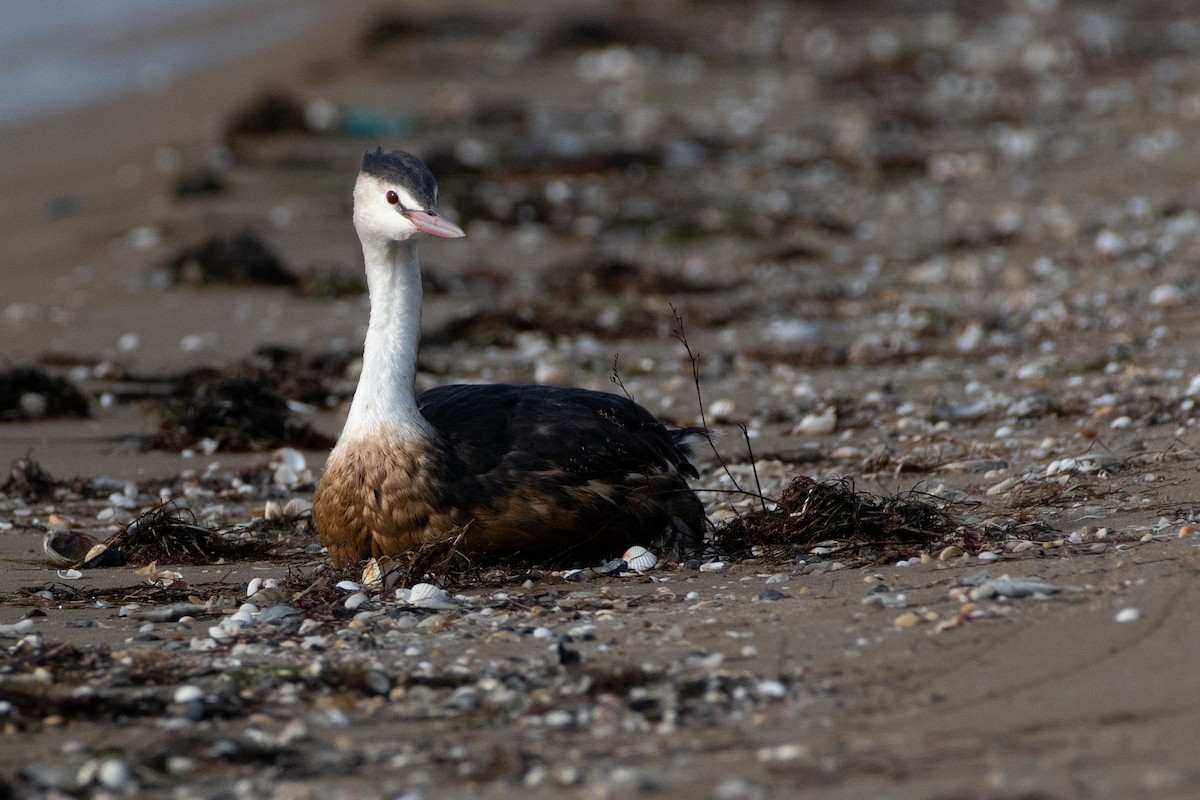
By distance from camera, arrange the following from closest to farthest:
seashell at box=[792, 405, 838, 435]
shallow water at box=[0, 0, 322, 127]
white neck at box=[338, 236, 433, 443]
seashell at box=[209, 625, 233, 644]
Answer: seashell at box=[209, 625, 233, 644] < white neck at box=[338, 236, 433, 443] < seashell at box=[792, 405, 838, 435] < shallow water at box=[0, 0, 322, 127]

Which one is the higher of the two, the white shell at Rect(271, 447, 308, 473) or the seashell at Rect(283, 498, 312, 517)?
the white shell at Rect(271, 447, 308, 473)

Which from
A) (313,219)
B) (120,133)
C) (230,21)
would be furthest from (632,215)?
(230,21)

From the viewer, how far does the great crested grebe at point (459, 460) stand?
574 centimetres

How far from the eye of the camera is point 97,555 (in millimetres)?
6215

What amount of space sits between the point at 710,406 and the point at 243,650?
Answer: 4.42m

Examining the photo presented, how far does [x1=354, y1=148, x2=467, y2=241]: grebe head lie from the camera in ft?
19.7

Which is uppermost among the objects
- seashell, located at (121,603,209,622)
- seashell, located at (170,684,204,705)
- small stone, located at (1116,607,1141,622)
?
small stone, located at (1116,607,1141,622)

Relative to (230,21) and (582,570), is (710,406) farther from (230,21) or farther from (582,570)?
(230,21)

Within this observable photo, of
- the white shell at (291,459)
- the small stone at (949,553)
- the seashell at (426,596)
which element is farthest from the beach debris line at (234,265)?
the small stone at (949,553)

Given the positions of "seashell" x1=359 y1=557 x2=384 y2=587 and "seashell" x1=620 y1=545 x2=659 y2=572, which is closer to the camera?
"seashell" x1=359 y1=557 x2=384 y2=587

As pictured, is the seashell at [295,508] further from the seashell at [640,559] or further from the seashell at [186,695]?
the seashell at [186,695]

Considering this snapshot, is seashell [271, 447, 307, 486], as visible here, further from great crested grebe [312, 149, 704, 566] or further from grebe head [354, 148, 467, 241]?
grebe head [354, 148, 467, 241]

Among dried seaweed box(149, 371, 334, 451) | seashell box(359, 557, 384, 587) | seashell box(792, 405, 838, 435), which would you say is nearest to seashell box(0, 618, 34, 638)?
seashell box(359, 557, 384, 587)

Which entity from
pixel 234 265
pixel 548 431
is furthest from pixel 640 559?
pixel 234 265
